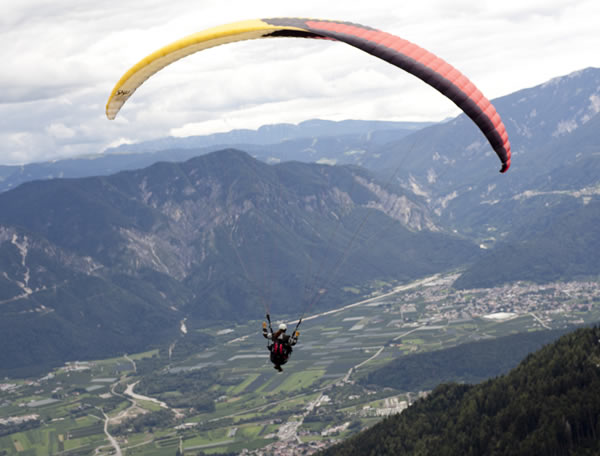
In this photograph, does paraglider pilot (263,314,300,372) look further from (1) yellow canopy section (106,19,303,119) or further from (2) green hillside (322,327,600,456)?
(2) green hillside (322,327,600,456)

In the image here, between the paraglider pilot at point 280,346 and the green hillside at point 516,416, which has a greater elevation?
the paraglider pilot at point 280,346

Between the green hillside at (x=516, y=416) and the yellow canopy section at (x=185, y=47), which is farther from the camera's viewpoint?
the green hillside at (x=516, y=416)

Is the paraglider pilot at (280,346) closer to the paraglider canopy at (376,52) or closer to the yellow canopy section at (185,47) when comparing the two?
the paraglider canopy at (376,52)

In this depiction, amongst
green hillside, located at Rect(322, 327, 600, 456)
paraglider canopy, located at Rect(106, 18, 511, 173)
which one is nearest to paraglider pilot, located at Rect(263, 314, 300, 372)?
paraglider canopy, located at Rect(106, 18, 511, 173)

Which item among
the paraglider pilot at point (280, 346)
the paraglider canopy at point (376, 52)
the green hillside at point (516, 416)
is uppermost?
the paraglider canopy at point (376, 52)

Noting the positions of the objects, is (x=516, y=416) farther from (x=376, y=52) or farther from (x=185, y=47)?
(x=185, y=47)

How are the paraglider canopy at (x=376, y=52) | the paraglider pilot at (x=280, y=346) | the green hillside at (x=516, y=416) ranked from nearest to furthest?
the paraglider canopy at (x=376, y=52)
the paraglider pilot at (x=280, y=346)
the green hillside at (x=516, y=416)

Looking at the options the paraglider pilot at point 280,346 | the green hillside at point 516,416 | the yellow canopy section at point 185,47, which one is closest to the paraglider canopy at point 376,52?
the yellow canopy section at point 185,47

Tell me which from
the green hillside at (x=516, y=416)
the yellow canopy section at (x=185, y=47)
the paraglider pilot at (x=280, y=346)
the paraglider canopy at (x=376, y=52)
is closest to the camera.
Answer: the paraglider canopy at (x=376, y=52)
